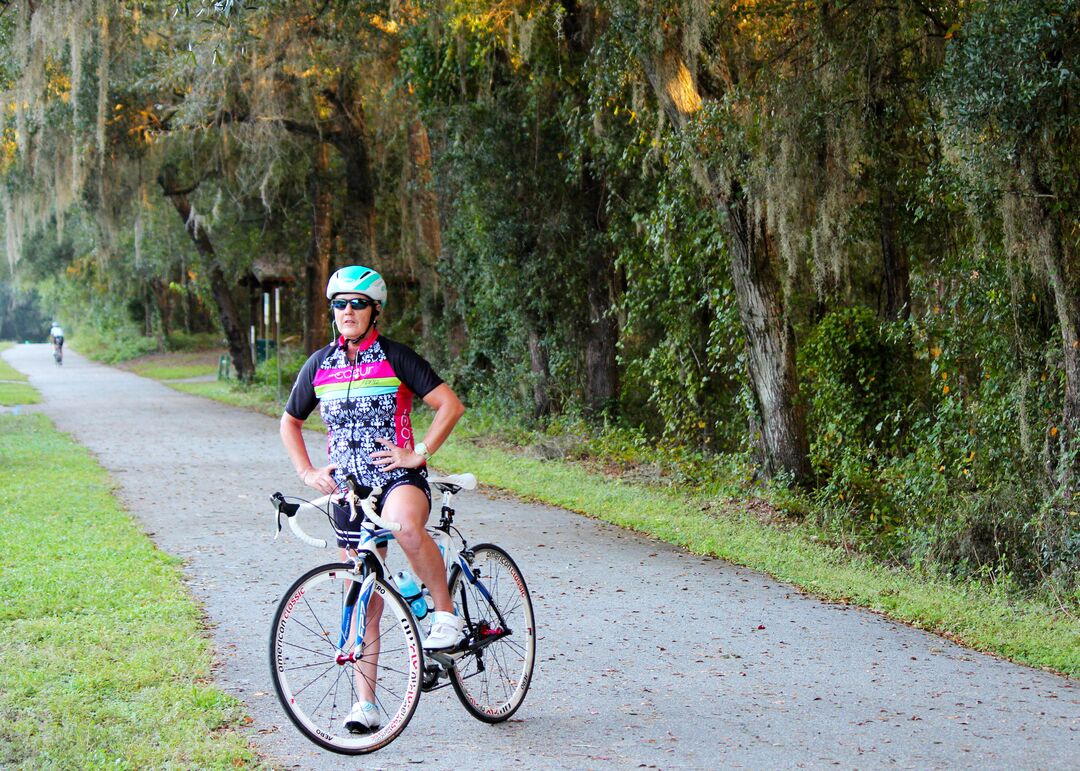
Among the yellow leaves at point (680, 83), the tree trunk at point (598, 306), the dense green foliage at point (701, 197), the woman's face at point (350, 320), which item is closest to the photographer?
the woman's face at point (350, 320)

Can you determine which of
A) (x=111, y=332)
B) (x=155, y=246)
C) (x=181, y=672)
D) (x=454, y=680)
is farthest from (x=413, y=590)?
(x=111, y=332)

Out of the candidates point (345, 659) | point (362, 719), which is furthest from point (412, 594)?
point (362, 719)

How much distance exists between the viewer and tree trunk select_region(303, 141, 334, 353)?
29.2m

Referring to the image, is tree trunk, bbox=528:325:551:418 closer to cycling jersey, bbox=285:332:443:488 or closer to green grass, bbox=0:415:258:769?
green grass, bbox=0:415:258:769

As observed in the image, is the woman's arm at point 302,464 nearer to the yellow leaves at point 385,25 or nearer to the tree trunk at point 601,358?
the tree trunk at point 601,358

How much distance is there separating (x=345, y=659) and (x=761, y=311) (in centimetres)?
922

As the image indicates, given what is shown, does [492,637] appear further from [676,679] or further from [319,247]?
[319,247]

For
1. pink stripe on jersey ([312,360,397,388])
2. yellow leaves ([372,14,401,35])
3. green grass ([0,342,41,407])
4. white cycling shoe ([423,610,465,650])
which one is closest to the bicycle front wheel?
white cycling shoe ([423,610,465,650])

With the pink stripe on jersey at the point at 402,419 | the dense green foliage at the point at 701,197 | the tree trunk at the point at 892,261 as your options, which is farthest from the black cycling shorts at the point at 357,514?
the tree trunk at the point at 892,261

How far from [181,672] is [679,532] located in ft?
18.9

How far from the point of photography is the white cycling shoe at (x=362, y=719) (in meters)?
5.14

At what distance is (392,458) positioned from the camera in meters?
5.12

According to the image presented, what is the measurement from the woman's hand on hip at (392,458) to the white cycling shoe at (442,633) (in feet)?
2.17

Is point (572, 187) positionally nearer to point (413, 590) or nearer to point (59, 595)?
point (59, 595)
